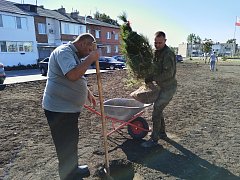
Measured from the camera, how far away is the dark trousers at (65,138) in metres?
2.85

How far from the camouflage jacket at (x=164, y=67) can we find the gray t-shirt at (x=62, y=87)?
1.68m

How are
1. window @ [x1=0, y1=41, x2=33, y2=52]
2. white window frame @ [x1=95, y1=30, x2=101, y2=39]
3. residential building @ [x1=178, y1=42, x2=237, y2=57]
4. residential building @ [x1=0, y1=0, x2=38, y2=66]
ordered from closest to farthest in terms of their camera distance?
residential building @ [x1=0, y1=0, x2=38, y2=66] → window @ [x1=0, y1=41, x2=33, y2=52] → white window frame @ [x1=95, y1=30, x2=101, y2=39] → residential building @ [x1=178, y1=42, x2=237, y2=57]

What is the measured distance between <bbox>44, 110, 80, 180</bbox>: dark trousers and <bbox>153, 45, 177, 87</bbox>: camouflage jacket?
5.80 ft

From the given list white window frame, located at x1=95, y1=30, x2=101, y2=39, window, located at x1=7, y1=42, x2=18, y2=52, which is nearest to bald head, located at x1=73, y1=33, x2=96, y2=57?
window, located at x1=7, y1=42, x2=18, y2=52

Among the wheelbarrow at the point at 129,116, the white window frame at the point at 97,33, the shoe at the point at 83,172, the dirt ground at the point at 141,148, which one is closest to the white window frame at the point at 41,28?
the white window frame at the point at 97,33

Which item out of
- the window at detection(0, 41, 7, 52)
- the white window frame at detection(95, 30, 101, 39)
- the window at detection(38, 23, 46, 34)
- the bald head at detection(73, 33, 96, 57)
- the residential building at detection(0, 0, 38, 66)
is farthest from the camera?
the white window frame at detection(95, 30, 101, 39)

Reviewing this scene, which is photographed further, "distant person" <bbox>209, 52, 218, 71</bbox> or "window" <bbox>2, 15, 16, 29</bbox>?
"window" <bbox>2, 15, 16, 29</bbox>

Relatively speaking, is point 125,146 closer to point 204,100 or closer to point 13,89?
point 204,100

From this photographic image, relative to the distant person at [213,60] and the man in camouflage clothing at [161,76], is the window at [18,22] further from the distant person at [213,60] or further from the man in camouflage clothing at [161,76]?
the man in camouflage clothing at [161,76]

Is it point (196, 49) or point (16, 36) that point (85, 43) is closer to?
point (16, 36)

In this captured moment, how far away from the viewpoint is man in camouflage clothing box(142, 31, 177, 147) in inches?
157

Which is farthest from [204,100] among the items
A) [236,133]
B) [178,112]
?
[236,133]

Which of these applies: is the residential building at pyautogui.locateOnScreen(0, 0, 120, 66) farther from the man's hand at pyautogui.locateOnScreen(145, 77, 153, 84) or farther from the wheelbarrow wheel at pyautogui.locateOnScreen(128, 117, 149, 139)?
the man's hand at pyautogui.locateOnScreen(145, 77, 153, 84)

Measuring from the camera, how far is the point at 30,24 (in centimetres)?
3044
